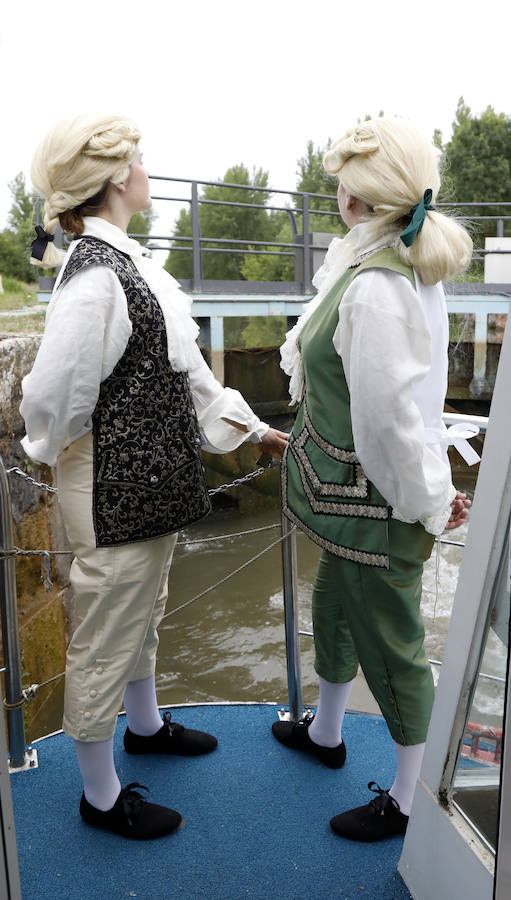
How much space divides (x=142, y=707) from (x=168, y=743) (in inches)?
5.5

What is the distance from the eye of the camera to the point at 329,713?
2.14m

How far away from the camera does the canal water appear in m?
5.75

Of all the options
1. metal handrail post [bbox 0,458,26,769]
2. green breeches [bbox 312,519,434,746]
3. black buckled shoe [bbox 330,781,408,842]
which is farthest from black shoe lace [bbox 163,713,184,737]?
green breeches [bbox 312,519,434,746]

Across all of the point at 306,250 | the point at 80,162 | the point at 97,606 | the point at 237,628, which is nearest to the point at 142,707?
the point at 97,606

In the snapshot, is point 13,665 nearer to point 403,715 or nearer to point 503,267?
point 403,715

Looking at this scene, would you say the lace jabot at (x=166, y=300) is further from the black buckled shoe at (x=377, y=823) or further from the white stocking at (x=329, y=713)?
the black buckled shoe at (x=377, y=823)

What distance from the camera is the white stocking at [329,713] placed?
209 centimetres

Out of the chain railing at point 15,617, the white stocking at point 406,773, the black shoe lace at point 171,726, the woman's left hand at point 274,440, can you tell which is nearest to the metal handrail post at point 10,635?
the chain railing at point 15,617

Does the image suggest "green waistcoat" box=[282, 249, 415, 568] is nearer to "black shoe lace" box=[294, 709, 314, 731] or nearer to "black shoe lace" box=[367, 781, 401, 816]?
"black shoe lace" box=[367, 781, 401, 816]

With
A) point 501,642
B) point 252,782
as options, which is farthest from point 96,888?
point 501,642

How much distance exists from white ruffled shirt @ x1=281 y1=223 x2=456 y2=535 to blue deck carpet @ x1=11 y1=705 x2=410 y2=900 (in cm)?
79

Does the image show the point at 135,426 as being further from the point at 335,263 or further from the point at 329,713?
the point at 329,713

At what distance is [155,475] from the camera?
5.81ft

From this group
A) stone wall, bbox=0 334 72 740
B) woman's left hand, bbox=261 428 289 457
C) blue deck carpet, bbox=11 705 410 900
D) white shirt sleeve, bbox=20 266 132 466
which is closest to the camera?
white shirt sleeve, bbox=20 266 132 466
